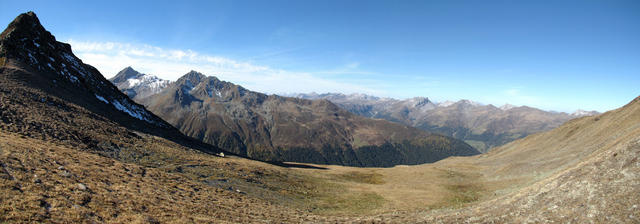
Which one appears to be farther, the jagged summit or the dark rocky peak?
the dark rocky peak

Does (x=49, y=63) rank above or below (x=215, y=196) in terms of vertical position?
above

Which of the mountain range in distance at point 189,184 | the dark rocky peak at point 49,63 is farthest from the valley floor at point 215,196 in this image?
the dark rocky peak at point 49,63

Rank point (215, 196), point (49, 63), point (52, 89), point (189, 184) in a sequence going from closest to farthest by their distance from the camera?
point (215, 196) < point (189, 184) < point (52, 89) < point (49, 63)

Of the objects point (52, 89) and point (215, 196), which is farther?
point (52, 89)

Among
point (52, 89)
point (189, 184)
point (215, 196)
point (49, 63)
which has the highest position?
point (49, 63)

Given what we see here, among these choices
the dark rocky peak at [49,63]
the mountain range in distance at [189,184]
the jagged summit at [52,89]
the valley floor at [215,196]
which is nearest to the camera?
the valley floor at [215,196]

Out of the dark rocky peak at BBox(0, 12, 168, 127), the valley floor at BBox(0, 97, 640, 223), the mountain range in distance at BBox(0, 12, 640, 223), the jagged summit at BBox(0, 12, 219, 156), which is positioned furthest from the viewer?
the dark rocky peak at BBox(0, 12, 168, 127)

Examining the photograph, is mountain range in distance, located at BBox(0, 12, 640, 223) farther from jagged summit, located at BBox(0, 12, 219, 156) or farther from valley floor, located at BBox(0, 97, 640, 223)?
jagged summit, located at BBox(0, 12, 219, 156)

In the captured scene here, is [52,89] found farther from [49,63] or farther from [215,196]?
[215,196]

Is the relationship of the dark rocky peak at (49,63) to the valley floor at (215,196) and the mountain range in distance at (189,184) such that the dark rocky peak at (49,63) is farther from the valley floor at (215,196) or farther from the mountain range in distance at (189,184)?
the valley floor at (215,196)

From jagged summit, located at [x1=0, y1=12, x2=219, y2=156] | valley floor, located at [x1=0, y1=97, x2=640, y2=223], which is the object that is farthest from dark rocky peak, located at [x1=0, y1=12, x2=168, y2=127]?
valley floor, located at [x1=0, y1=97, x2=640, y2=223]

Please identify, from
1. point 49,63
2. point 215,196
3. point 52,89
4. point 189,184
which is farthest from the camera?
point 49,63

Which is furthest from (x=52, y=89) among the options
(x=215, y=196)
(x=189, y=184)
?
(x=215, y=196)

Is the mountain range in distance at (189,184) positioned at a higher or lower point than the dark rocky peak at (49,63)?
lower
